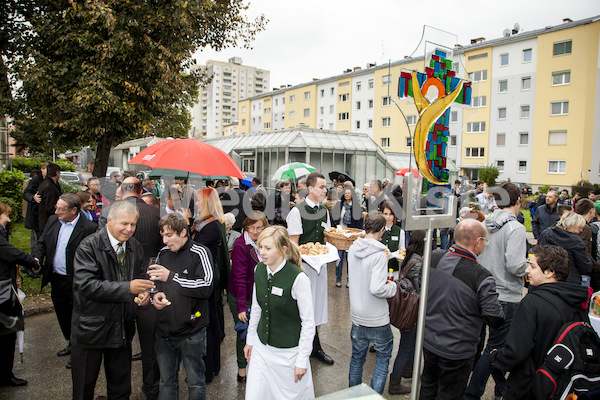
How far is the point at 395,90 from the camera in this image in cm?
235

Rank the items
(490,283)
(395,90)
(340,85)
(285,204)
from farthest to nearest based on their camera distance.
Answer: (340,85) < (285,204) < (490,283) < (395,90)

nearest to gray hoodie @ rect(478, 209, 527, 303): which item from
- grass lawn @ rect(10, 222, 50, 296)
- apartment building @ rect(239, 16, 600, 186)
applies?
grass lawn @ rect(10, 222, 50, 296)

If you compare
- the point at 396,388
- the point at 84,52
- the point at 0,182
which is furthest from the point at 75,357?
the point at 0,182

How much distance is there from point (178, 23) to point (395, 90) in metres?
8.93

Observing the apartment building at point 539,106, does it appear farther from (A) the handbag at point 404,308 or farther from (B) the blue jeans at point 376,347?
(B) the blue jeans at point 376,347

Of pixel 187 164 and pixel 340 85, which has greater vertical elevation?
pixel 340 85

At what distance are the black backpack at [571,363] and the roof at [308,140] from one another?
16.6 meters

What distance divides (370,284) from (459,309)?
2.52 ft

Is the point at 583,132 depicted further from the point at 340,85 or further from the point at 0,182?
the point at 0,182

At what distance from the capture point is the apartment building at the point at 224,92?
454 feet

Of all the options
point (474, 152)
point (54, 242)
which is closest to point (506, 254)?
point (54, 242)

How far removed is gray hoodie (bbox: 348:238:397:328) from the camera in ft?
11.4

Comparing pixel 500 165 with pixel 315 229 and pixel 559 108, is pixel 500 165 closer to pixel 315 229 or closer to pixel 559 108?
pixel 559 108

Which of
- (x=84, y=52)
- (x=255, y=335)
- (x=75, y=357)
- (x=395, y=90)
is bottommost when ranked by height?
(x=75, y=357)
